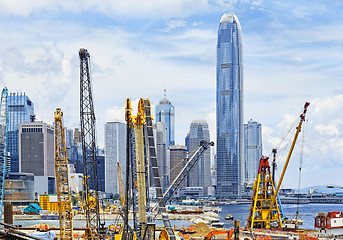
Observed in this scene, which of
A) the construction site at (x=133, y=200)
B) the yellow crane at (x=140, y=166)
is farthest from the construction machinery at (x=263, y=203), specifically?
the yellow crane at (x=140, y=166)

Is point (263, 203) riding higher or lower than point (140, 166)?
lower

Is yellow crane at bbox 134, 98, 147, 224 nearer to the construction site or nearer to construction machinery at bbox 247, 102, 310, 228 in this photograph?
the construction site

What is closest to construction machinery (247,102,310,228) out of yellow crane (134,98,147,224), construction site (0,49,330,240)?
construction site (0,49,330,240)

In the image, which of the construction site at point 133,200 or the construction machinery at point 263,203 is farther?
the construction machinery at point 263,203

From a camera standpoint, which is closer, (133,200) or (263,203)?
(133,200)

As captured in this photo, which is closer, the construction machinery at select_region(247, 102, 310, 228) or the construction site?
the construction site

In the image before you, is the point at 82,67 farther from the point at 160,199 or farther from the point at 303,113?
the point at 303,113

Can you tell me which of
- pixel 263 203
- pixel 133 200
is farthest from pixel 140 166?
pixel 263 203

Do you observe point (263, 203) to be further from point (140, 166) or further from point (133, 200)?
point (140, 166)

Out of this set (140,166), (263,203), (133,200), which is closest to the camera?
(140,166)

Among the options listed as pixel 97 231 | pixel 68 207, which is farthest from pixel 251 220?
pixel 68 207

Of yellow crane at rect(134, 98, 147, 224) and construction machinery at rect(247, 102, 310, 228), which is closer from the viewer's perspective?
yellow crane at rect(134, 98, 147, 224)

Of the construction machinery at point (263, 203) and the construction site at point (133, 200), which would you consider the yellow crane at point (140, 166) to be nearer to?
the construction site at point (133, 200)

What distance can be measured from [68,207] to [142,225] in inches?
963
